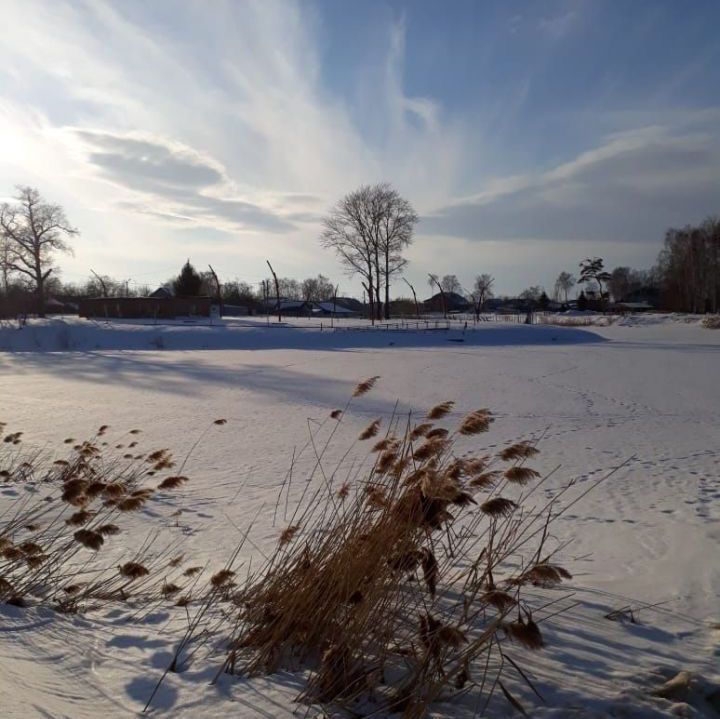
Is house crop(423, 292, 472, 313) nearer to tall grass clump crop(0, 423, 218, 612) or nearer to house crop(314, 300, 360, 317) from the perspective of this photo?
house crop(314, 300, 360, 317)

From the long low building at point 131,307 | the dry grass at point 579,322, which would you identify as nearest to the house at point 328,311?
the dry grass at point 579,322

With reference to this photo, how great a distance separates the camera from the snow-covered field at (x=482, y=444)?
256 centimetres

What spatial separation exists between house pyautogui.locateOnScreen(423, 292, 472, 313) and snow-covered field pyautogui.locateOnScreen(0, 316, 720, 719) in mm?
66638

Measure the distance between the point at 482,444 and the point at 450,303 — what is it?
304ft

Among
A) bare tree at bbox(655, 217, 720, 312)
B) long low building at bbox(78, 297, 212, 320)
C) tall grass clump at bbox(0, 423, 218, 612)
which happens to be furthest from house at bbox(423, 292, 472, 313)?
tall grass clump at bbox(0, 423, 218, 612)

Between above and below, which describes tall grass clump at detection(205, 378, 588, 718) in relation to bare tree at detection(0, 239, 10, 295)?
below

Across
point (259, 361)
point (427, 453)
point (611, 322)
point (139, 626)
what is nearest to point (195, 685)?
point (139, 626)

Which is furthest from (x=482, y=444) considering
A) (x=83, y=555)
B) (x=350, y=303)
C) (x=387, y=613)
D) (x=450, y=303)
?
(x=350, y=303)

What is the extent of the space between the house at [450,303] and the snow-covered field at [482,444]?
66.6m

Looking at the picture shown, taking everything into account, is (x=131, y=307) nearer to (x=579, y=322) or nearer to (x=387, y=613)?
(x=579, y=322)

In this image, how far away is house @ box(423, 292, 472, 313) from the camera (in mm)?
93656

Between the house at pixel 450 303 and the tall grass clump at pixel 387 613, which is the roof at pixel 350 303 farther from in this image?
the tall grass clump at pixel 387 613

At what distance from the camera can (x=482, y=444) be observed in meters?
9.71

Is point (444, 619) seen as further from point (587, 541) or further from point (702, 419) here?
point (702, 419)
